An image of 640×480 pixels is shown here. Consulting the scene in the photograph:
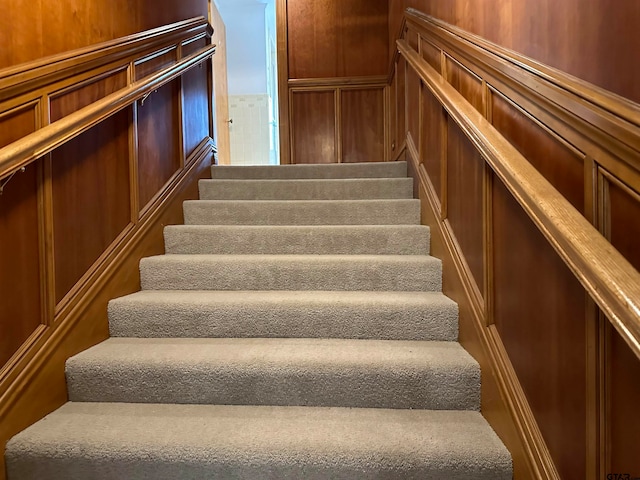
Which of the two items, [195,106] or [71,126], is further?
[195,106]

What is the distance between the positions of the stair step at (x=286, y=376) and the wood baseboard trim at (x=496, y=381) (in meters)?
0.06

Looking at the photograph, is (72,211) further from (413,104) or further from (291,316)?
(413,104)

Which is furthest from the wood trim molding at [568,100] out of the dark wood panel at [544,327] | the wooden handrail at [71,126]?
the wooden handrail at [71,126]

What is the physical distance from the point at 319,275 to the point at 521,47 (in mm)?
1053

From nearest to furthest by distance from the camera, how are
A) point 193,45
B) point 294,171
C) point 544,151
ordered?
point 544,151
point 193,45
point 294,171

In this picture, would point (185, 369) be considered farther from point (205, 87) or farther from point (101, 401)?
point (205, 87)

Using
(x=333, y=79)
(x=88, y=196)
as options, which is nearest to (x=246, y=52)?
(x=333, y=79)

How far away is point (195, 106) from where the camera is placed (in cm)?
262

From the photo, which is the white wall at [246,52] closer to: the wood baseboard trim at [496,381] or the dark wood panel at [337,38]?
the dark wood panel at [337,38]

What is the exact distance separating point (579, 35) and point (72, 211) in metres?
1.53

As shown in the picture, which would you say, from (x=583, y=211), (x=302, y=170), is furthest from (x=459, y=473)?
(x=302, y=170)

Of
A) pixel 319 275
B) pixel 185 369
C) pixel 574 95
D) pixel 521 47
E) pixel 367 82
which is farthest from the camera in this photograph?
pixel 367 82

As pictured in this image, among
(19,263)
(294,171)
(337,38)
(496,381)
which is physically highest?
(337,38)

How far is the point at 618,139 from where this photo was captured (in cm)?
64
